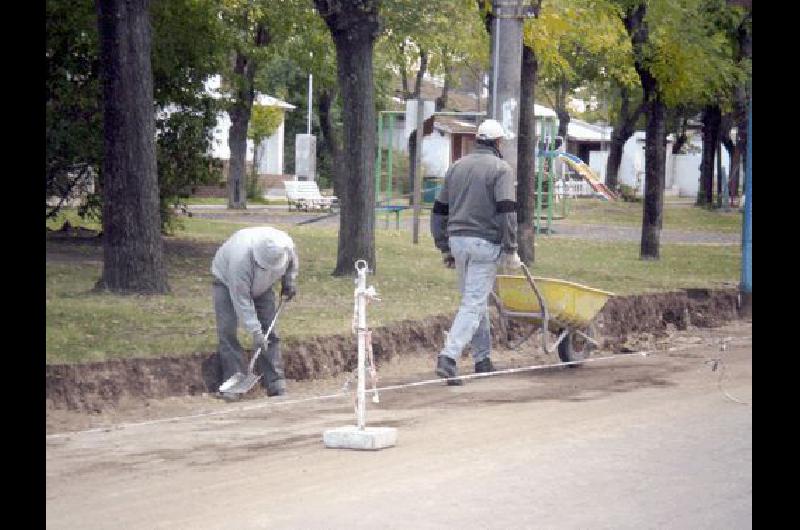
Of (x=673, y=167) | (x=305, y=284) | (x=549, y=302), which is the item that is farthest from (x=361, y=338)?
(x=673, y=167)

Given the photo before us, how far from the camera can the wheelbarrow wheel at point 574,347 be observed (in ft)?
47.3

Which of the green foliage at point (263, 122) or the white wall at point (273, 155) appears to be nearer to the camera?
the green foliage at point (263, 122)

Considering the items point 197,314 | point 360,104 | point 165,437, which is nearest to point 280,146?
point 360,104

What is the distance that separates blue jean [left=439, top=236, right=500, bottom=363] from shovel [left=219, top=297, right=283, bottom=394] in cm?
164

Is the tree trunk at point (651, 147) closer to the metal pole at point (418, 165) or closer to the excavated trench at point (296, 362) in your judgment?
the metal pole at point (418, 165)

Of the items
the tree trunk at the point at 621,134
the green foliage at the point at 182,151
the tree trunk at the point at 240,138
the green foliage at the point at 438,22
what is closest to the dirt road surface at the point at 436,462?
the green foliage at the point at 438,22

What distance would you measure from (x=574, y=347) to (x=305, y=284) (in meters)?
5.23

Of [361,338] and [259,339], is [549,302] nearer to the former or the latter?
[259,339]

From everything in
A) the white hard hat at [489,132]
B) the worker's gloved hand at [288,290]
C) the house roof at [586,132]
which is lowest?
the worker's gloved hand at [288,290]

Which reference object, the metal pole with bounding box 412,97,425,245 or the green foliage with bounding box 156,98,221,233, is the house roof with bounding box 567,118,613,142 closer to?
the metal pole with bounding box 412,97,425,245

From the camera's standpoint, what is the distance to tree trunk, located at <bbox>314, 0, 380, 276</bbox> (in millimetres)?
19141

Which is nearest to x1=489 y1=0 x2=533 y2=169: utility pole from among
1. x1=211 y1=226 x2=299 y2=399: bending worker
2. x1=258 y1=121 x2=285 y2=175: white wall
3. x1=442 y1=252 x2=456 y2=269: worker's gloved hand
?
x1=442 y1=252 x2=456 y2=269: worker's gloved hand

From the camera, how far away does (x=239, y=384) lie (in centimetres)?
1255

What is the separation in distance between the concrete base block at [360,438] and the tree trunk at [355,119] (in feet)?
32.6
